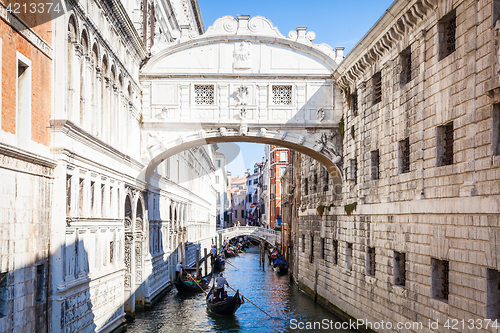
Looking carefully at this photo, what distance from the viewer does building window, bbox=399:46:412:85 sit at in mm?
11672

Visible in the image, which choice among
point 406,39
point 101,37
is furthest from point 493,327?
point 101,37

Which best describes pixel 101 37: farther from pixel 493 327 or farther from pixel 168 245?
pixel 168 245

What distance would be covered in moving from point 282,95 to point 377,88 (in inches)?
148

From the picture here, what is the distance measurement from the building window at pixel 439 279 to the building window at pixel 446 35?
3.72 metres

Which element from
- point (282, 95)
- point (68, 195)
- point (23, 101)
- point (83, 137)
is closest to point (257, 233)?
point (282, 95)

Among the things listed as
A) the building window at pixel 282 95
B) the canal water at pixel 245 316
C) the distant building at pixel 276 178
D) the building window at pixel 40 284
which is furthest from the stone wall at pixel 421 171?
the distant building at pixel 276 178

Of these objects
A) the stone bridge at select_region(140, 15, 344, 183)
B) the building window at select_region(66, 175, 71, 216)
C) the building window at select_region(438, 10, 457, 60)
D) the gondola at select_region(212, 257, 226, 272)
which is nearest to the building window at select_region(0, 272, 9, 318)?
the building window at select_region(66, 175, 71, 216)

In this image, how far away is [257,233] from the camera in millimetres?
49312

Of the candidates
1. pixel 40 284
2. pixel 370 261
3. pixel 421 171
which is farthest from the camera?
pixel 370 261

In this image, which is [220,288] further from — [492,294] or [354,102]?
[492,294]

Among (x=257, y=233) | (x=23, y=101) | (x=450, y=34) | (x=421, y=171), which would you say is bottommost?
(x=257, y=233)

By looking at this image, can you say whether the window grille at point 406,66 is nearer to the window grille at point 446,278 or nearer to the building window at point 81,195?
the window grille at point 446,278

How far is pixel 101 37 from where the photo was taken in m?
12.2

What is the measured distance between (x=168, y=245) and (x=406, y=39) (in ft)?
47.9
